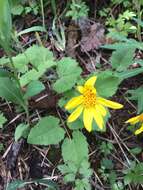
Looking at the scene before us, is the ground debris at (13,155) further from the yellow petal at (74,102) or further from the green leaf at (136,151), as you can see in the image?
the green leaf at (136,151)

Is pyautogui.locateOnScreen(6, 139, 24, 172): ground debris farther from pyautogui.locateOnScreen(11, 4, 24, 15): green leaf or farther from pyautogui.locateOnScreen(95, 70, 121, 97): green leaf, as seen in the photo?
pyautogui.locateOnScreen(11, 4, 24, 15): green leaf

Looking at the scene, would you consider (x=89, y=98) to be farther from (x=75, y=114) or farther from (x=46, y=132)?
(x=46, y=132)

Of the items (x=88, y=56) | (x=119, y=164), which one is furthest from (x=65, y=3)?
(x=119, y=164)

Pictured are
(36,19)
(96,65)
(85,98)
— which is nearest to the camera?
(85,98)

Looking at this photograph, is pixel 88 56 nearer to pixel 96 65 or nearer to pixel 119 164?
pixel 96 65

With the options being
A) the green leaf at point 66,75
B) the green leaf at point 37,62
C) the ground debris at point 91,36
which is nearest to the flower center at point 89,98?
the green leaf at point 66,75

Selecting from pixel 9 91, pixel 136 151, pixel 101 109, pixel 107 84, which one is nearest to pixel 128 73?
pixel 107 84

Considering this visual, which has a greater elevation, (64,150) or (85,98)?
(85,98)
